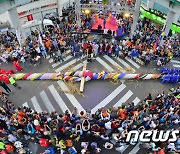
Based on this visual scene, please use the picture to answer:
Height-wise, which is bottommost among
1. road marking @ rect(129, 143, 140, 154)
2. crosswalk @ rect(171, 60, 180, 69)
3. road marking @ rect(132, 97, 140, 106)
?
road marking @ rect(129, 143, 140, 154)

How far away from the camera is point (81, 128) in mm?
13883

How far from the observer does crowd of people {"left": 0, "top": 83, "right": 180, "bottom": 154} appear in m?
13.4

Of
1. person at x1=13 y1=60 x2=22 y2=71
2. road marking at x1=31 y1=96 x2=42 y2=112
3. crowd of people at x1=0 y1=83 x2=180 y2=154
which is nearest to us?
crowd of people at x1=0 y1=83 x2=180 y2=154

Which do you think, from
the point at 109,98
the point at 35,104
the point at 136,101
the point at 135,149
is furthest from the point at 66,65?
the point at 135,149

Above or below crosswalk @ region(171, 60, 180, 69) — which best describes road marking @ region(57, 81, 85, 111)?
below

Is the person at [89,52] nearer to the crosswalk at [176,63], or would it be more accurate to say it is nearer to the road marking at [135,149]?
the crosswalk at [176,63]

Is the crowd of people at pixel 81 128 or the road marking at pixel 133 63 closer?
the crowd of people at pixel 81 128

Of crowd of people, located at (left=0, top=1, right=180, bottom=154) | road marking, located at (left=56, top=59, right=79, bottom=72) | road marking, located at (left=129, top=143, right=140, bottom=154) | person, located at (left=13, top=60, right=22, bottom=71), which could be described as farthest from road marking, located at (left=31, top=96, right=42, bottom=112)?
road marking, located at (left=129, top=143, right=140, bottom=154)

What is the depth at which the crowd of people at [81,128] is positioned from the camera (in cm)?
1338

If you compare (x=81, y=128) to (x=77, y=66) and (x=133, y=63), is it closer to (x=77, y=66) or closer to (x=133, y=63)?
(x=77, y=66)

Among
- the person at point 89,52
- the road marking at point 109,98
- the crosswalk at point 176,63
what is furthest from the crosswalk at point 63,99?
the crosswalk at point 176,63

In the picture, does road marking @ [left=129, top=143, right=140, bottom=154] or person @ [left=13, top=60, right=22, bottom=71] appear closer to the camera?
road marking @ [left=129, top=143, right=140, bottom=154]

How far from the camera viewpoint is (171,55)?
67.9 feet

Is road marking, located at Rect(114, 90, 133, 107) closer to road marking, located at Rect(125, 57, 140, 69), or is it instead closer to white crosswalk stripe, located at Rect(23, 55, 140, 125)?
white crosswalk stripe, located at Rect(23, 55, 140, 125)
